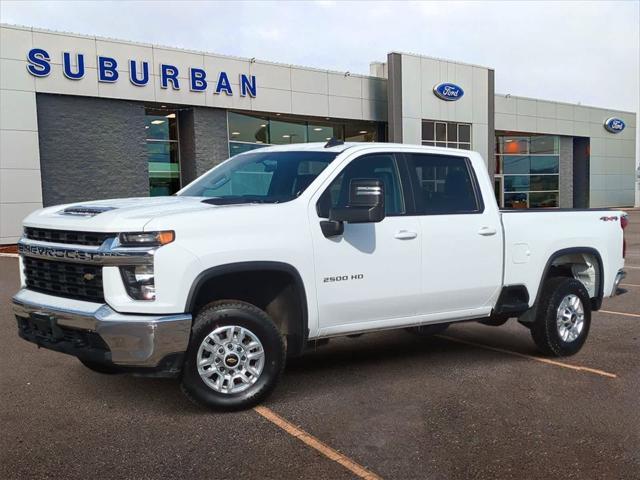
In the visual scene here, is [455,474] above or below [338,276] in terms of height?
below

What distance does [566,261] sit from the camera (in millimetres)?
6629

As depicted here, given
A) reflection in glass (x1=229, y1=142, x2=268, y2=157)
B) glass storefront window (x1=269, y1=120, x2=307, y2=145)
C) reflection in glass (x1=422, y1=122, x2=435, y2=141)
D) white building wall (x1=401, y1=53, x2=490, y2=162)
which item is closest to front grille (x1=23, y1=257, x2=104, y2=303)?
reflection in glass (x1=229, y1=142, x2=268, y2=157)

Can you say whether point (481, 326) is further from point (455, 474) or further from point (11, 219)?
point (11, 219)

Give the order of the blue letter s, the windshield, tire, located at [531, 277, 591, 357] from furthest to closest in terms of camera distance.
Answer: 1. the blue letter s
2. tire, located at [531, 277, 591, 357]
3. the windshield

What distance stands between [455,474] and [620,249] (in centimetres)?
431

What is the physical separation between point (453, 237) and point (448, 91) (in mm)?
27420

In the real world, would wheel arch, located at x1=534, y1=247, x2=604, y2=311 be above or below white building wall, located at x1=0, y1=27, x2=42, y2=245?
below

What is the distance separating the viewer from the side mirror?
4699 millimetres

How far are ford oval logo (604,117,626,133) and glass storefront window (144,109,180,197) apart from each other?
1272 inches

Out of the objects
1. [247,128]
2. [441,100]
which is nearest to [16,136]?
[247,128]

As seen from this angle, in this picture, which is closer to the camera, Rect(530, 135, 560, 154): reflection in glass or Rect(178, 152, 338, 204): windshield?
Rect(178, 152, 338, 204): windshield

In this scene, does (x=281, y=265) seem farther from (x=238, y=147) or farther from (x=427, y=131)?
(x=427, y=131)

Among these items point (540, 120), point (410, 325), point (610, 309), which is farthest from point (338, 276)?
point (540, 120)

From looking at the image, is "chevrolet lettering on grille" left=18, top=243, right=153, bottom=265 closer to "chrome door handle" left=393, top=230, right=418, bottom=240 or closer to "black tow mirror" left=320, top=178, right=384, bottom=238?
"black tow mirror" left=320, top=178, right=384, bottom=238
